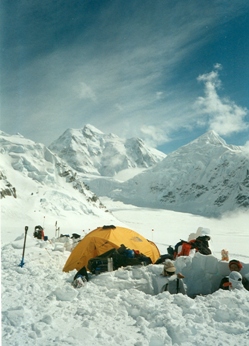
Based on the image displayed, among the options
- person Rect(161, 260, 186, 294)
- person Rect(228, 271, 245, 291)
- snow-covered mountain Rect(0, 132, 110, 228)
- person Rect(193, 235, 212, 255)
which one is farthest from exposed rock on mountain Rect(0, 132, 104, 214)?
person Rect(228, 271, 245, 291)

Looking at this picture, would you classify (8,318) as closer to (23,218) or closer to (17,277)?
(17,277)

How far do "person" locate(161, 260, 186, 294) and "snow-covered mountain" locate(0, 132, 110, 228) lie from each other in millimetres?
34584

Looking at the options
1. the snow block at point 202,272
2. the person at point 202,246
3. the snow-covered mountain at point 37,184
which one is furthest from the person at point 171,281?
the snow-covered mountain at point 37,184

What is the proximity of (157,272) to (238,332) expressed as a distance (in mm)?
3313

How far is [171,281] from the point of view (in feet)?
23.8

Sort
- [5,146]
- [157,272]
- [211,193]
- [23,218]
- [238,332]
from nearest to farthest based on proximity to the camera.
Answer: [238,332], [157,272], [23,218], [5,146], [211,193]

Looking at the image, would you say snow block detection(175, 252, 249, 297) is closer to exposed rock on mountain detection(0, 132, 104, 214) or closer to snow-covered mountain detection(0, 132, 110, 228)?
snow-covered mountain detection(0, 132, 110, 228)

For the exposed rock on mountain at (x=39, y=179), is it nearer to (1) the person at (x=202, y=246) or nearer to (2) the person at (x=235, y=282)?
(1) the person at (x=202, y=246)

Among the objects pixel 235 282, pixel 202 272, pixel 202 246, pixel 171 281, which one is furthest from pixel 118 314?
pixel 202 246

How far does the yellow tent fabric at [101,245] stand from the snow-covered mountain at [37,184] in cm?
3037

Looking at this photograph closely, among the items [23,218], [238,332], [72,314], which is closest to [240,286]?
[238,332]

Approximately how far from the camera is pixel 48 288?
703cm

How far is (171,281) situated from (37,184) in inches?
1984

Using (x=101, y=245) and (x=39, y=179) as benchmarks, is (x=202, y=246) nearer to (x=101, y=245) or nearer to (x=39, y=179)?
(x=101, y=245)
